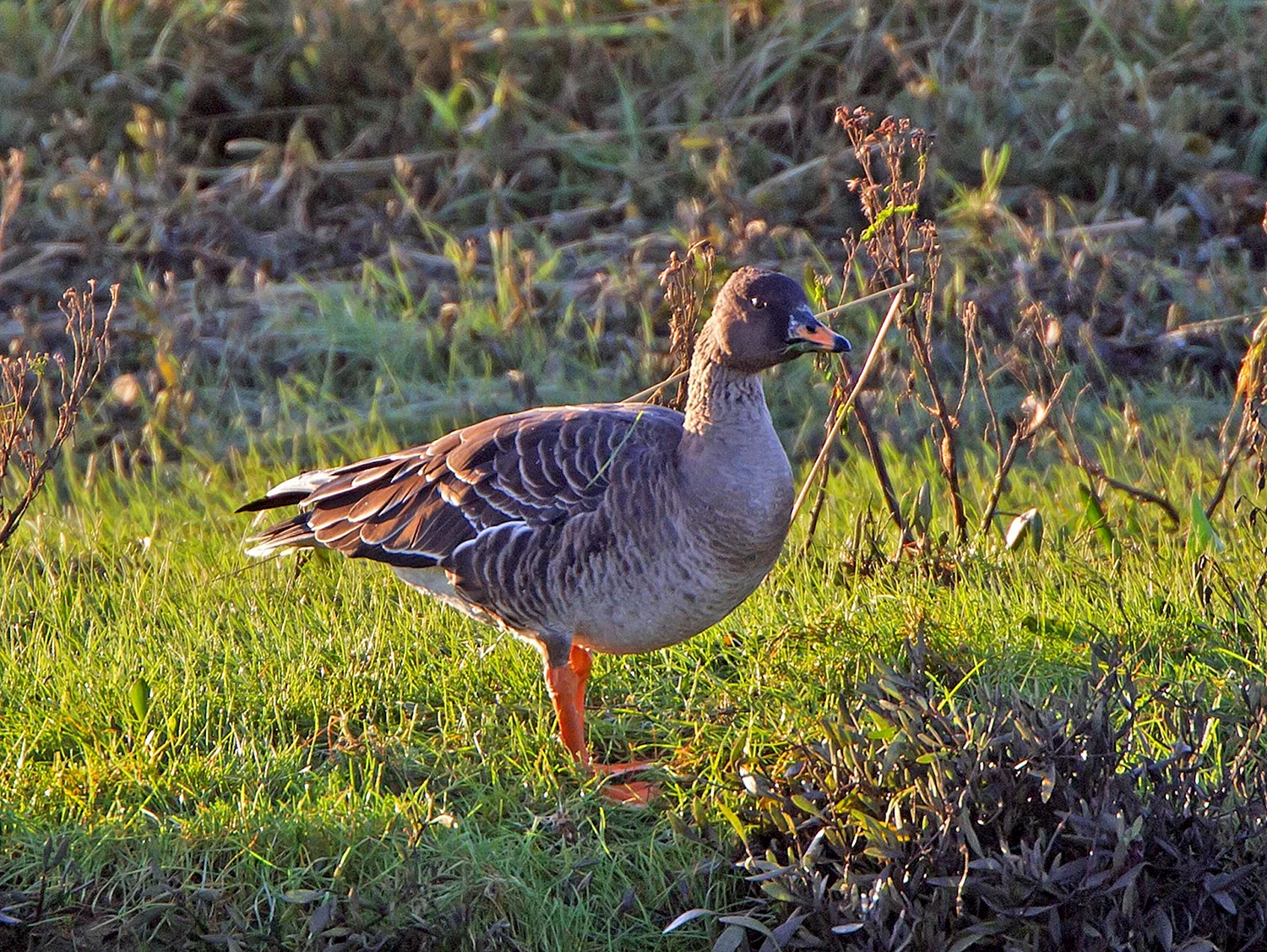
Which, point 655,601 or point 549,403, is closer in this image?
point 655,601

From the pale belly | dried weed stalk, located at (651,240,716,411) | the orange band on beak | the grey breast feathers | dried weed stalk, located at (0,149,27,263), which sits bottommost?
the pale belly

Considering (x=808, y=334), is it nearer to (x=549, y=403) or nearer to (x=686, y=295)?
(x=686, y=295)

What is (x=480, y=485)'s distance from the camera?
15.5 feet

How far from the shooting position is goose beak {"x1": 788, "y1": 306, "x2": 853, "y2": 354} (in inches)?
168

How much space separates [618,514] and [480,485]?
1.59 feet

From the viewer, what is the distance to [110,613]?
552cm

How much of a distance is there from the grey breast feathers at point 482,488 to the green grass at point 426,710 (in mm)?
400

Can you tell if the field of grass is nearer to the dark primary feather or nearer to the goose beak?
the dark primary feather

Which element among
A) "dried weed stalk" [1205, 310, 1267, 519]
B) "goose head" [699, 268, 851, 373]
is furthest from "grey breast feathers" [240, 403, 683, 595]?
"dried weed stalk" [1205, 310, 1267, 519]

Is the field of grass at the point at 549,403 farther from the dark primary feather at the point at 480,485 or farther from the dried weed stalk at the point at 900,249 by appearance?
the dark primary feather at the point at 480,485

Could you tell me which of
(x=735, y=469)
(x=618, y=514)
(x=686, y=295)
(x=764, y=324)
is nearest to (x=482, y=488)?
(x=618, y=514)

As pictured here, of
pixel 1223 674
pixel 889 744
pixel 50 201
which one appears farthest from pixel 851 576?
pixel 50 201

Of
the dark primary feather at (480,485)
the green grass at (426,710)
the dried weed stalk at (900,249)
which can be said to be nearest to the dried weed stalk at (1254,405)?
the green grass at (426,710)

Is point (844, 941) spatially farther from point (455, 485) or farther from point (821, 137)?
point (821, 137)
